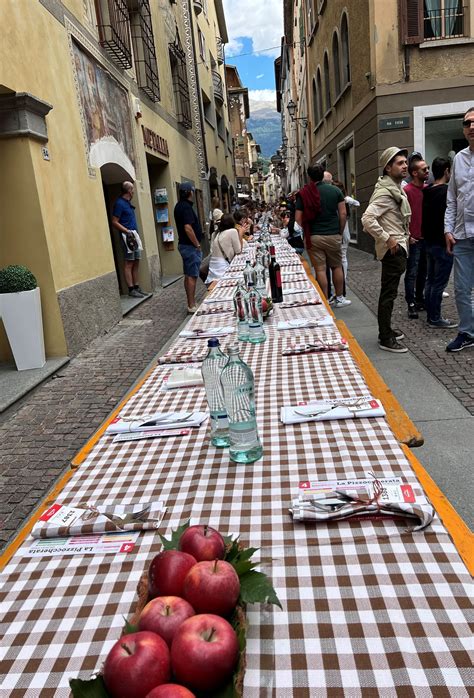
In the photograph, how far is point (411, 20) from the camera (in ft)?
36.7

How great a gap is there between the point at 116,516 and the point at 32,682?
493 mm

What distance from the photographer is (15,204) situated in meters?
5.84

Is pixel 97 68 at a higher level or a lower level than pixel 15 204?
higher

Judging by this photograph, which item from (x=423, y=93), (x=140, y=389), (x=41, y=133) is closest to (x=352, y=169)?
(x=423, y=93)

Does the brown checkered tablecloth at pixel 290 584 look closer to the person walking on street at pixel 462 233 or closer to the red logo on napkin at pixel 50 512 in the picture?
the red logo on napkin at pixel 50 512

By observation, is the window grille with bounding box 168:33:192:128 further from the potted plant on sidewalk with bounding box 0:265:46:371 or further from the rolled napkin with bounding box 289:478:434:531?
the rolled napkin with bounding box 289:478:434:531

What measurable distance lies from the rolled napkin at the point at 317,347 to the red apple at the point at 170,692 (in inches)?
87.2

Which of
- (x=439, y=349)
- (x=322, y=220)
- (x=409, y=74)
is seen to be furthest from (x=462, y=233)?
(x=409, y=74)

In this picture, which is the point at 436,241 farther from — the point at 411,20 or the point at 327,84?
the point at 327,84

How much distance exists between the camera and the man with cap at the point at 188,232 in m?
7.84

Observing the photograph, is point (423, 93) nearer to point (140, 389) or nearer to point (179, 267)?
point (179, 267)

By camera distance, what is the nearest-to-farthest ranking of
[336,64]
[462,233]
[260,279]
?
[462,233], [260,279], [336,64]

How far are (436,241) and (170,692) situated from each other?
5.99 m

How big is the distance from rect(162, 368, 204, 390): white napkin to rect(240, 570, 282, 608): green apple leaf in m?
1.57
